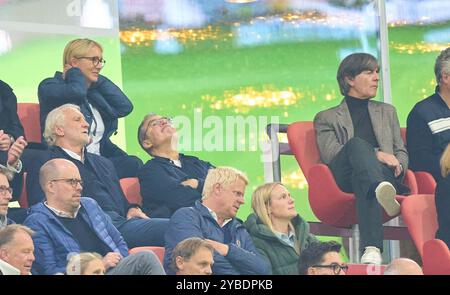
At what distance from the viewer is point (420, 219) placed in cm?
978

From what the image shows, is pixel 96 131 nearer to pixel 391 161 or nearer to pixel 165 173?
pixel 165 173

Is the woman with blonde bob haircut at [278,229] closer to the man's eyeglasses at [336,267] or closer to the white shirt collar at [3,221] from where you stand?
the man's eyeglasses at [336,267]

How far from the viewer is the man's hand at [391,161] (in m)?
10.1

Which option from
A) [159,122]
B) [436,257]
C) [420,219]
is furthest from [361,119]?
[159,122]

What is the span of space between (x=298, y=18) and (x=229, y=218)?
1571 millimetres

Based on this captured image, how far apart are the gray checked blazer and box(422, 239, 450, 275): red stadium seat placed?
26.9 inches

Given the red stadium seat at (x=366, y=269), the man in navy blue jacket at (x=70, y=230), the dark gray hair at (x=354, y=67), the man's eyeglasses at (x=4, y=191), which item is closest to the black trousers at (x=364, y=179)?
the red stadium seat at (x=366, y=269)

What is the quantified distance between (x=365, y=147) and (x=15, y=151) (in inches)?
78.5

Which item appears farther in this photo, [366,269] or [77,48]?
[77,48]

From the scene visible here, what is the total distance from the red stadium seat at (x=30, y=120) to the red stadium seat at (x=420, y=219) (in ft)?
6.97

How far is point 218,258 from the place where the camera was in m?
9.61
